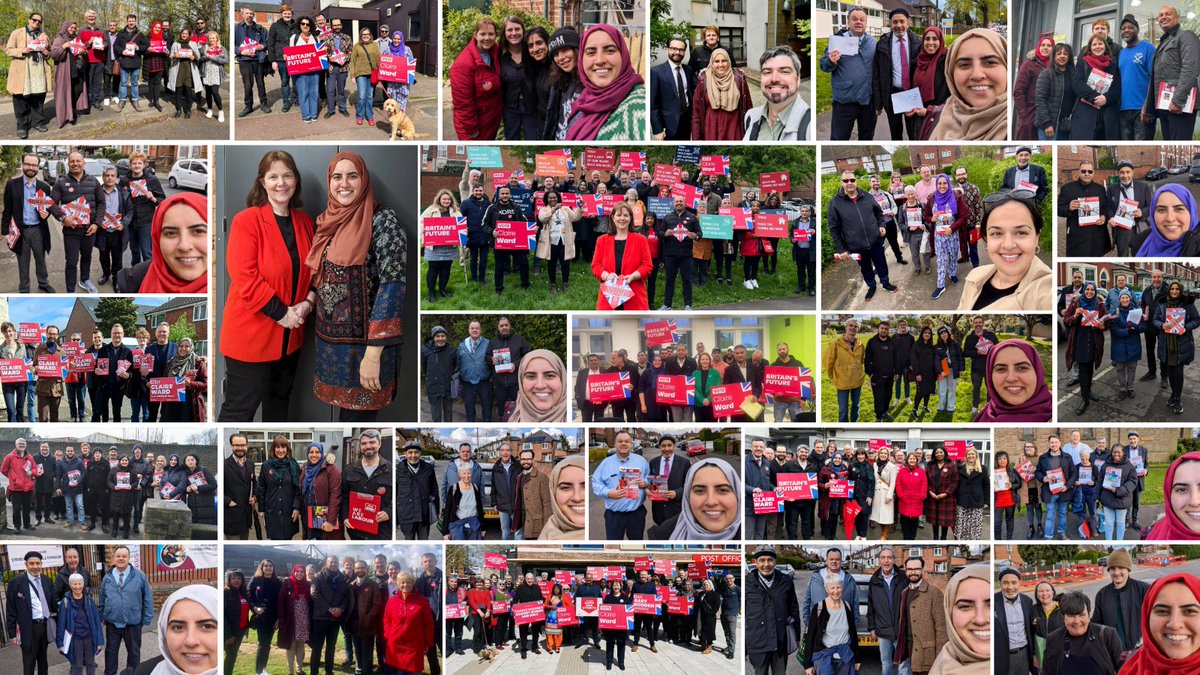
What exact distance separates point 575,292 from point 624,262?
367 millimetres

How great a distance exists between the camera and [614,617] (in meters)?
8.20

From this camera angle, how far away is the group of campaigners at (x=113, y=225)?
318 inches

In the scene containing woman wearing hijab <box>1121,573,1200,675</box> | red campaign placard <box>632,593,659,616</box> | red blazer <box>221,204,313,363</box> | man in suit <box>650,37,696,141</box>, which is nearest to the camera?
woman wearing hijab <box>1121,573,1200,675</box>

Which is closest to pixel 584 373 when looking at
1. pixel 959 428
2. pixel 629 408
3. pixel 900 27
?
pixel 629 408

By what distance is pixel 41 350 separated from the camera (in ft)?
26.7

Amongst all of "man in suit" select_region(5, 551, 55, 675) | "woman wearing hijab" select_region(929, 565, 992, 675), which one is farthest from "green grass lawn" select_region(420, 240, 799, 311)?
"man in suit" select_region(5, 551, 55, 675)

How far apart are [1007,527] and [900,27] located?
3249 millimetres

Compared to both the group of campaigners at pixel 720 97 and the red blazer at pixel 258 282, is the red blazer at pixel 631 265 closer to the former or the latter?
the group of campaigners at pixel 720 97

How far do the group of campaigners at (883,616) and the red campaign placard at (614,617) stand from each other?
0.77 metres

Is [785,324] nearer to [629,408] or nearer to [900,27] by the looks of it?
[629,408]

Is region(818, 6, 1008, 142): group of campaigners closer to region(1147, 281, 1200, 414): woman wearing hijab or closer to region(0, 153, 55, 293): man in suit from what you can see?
region(1147, 281, 1200, 414): woman wearing hijab

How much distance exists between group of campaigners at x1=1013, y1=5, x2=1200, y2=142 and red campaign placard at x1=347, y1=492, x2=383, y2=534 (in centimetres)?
468

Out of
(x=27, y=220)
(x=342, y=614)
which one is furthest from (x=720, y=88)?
(x=27, y=220)

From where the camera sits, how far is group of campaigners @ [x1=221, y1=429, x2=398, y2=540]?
8.14 metres
